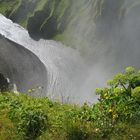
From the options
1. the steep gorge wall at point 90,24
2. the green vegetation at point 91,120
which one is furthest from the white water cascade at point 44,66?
the green vegetation at point 91,120

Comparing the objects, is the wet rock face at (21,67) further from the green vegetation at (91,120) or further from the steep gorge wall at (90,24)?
the green vegetation at (91,120)

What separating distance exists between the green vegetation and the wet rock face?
5804cm

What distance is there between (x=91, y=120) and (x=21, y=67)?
228 feet

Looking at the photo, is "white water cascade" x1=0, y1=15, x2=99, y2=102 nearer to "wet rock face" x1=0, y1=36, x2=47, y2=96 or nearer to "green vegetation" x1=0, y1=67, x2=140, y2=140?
"wet rock face" x1=0, y1=36, x2=47, y2=96

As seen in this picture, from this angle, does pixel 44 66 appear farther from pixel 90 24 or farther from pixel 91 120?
pixel 91 120

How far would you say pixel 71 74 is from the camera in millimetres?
87188

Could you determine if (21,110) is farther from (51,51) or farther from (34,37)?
(34,37)

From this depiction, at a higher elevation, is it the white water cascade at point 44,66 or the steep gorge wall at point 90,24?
the steep gorge wall at point 90,24

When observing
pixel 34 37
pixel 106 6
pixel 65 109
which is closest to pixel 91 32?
pixel 106 6

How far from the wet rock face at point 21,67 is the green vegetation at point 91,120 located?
58.0 metres

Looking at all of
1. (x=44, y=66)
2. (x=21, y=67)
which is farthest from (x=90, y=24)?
(x=21, y=67)

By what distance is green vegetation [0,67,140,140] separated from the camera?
35.9ft

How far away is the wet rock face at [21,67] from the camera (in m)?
73.4

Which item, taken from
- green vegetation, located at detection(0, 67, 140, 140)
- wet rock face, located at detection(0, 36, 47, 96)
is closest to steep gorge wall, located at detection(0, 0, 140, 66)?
wet rock face, located at detection(0, 36, 47, 96)
